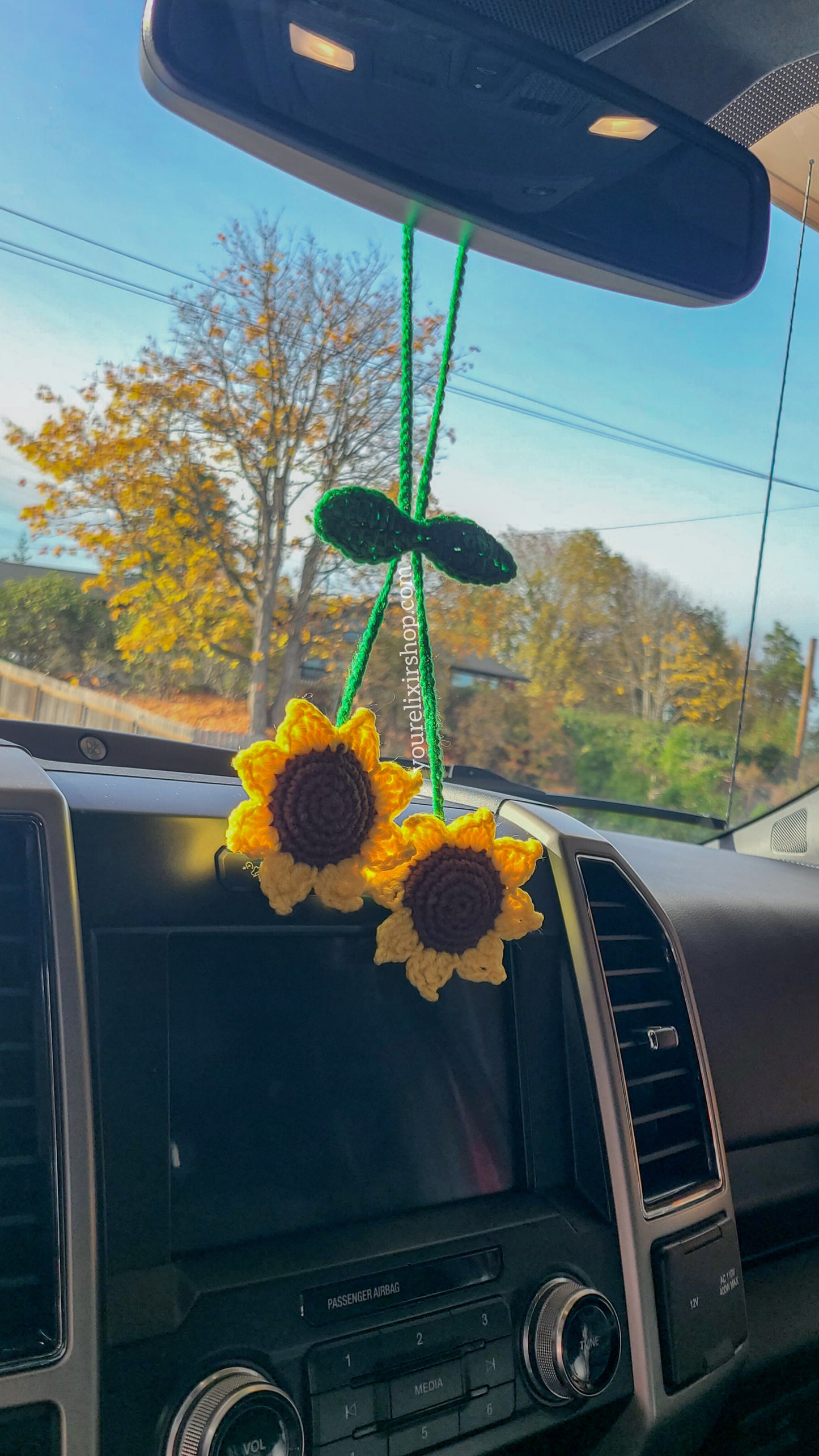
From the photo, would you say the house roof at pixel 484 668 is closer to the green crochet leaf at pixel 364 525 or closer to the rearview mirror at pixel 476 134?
the rearview mirror at pixel 476 134

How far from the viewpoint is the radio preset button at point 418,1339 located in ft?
3.56

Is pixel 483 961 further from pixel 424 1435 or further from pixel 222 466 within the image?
pixel 222 466

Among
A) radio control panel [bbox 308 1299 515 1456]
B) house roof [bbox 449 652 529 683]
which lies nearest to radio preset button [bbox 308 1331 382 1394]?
radio control panel [bbox 308 1299 515 1456]

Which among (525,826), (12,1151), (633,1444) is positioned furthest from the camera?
(525,826)

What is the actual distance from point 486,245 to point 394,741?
33.3 inches

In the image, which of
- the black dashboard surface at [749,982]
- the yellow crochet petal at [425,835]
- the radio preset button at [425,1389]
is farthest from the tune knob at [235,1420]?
the black dashboard surface at [749,982]

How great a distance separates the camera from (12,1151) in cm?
95

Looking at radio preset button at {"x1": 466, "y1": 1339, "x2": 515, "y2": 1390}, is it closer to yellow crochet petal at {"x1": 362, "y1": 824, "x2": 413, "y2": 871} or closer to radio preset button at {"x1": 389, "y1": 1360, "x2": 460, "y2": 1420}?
radio preset button at {"x1": 389, "y1": 1360, "x2": 460, "y2": 1420}

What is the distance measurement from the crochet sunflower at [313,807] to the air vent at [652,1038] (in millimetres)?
554

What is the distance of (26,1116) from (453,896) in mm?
457

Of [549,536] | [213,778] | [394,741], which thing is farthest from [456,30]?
[549,536]

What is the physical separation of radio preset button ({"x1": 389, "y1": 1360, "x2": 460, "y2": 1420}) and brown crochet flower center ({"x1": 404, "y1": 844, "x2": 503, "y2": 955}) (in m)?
0.44

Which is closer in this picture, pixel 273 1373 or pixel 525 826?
pixel 273 1373

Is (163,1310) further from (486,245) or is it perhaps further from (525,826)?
(486,245)
